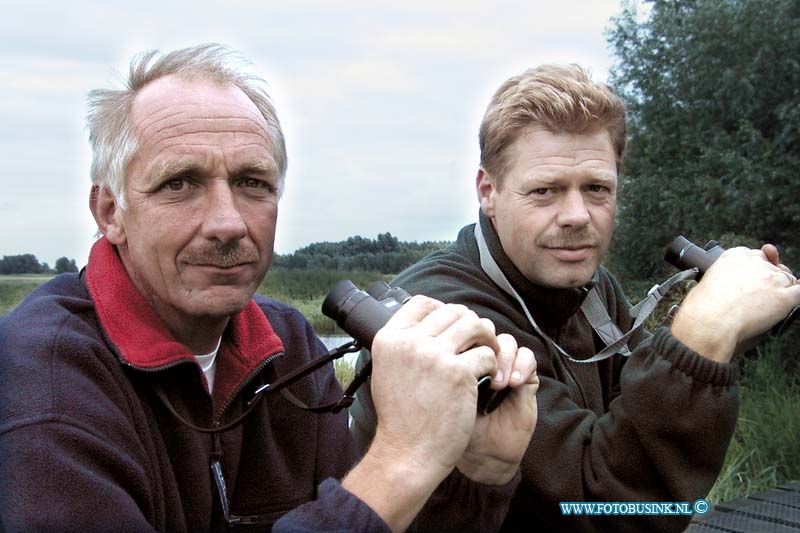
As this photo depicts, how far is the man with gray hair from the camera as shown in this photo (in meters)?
1.53

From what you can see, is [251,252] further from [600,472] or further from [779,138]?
[779,138]

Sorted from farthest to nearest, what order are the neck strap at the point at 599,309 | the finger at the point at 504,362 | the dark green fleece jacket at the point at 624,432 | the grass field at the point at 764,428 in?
1. the grass field at the point at 764,428
2. the neck strap at the point at 599,309
3. the dark green fleece jacket at the point at 624,432
4. the finger at the point at 504,362

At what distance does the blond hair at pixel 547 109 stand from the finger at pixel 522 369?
100 centimetres

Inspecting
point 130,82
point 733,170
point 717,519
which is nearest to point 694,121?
point 733,170

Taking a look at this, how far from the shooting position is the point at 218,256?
183 cm

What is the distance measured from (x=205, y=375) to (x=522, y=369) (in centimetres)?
69

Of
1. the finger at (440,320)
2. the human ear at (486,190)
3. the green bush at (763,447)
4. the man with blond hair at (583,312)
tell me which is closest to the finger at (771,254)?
the man with blond hair at (583,312)

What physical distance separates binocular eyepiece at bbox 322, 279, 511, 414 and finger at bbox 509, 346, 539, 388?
4cm

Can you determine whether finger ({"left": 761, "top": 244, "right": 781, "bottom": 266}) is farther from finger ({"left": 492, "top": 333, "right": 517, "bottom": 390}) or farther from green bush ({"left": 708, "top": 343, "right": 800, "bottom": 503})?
green bush ({"left": 708, "top": 343, "right": 800, "bottom": 503})

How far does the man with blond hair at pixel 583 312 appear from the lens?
2121 mm

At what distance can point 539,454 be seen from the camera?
7.23ft

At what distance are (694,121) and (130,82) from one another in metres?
5.64

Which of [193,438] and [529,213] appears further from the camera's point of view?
[529,213]

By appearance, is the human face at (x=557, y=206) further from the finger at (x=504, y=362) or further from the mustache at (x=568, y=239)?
the finger at (x=504, y=362)
